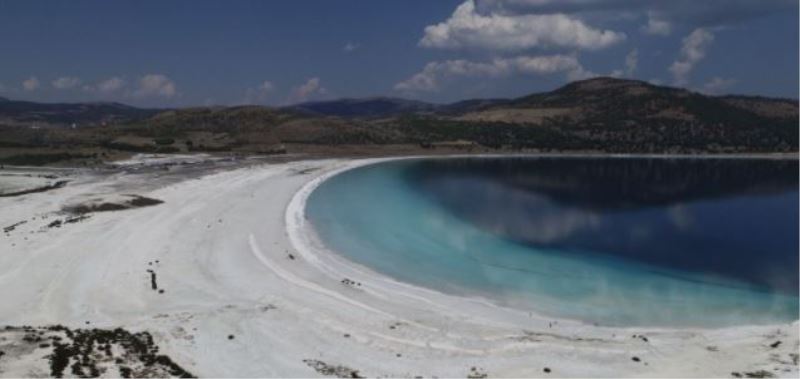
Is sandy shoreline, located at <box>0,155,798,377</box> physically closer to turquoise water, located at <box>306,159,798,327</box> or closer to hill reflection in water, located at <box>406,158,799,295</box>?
turquoise water, located at <box>306,159,798,327</box>

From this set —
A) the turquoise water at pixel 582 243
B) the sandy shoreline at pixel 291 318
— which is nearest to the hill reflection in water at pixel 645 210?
the turquoise water at pixel 582 243

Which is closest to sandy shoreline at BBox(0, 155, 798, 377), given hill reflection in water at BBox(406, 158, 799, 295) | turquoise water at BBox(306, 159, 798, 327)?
turquoise water at BBox(306, 159, 798, 327)

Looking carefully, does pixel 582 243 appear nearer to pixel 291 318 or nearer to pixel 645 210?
pixel 645 210

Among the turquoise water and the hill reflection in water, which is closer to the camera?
the turquoise water

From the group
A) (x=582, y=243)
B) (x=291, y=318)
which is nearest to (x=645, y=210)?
(x=582, y=243)

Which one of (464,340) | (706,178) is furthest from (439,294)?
(706,178)

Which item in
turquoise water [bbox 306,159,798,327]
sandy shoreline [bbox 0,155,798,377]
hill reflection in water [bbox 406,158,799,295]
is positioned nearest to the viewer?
sandy shoreline [bbox 0,155,798,377]
